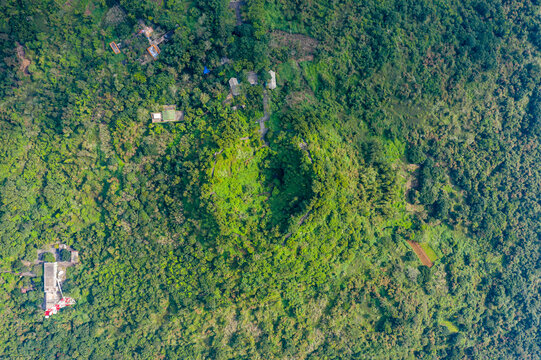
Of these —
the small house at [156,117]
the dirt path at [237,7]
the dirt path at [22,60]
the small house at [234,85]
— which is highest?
the dirt path at [237,7]

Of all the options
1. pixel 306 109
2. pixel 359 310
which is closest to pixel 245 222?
pixel 306 109

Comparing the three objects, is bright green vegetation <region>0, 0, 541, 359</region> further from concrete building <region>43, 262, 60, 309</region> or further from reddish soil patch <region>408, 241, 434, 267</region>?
concrete building <region>43, 262, 60, 309</region>

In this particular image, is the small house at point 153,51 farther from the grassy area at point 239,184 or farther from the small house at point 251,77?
the grassy area at point 239,184

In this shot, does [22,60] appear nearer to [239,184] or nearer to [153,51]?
[153,51]

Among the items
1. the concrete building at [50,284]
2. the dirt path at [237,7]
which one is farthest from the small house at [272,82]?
the concrete building at [50,284]

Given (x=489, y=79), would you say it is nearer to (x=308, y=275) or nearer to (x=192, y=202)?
(x=308, y=275)
